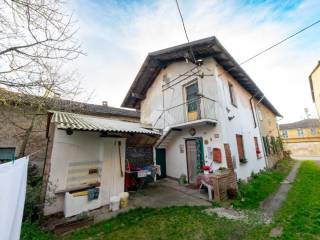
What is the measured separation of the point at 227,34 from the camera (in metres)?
5.51

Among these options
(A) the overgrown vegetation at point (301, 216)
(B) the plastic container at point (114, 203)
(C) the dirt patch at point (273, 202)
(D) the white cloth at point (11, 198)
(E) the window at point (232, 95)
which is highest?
(E) the window at point (232, 95)

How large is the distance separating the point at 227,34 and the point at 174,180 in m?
7.81

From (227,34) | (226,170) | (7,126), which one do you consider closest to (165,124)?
(226,170)

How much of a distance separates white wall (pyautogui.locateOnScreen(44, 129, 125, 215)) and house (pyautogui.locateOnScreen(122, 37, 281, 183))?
13.3 feet

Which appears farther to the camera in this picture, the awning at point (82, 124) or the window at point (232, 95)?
the window at point (232, 95)

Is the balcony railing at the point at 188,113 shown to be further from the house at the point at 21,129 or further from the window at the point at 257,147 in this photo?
the window at the point at 257,147

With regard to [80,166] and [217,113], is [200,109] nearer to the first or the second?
[217,113]

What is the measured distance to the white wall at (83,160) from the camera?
466 cm

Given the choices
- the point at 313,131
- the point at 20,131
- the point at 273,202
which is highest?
the point at 313,131

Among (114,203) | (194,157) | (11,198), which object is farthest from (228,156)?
(11,198)

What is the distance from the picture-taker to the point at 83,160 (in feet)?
17.5

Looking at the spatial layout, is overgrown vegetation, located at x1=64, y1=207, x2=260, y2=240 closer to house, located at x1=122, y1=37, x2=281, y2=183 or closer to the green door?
house, located at x1=122, y1=37, x2=281, y2=183

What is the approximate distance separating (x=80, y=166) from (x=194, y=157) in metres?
5.73

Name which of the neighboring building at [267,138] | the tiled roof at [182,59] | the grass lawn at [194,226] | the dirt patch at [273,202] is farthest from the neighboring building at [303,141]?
the grass lawn at [194,226]
